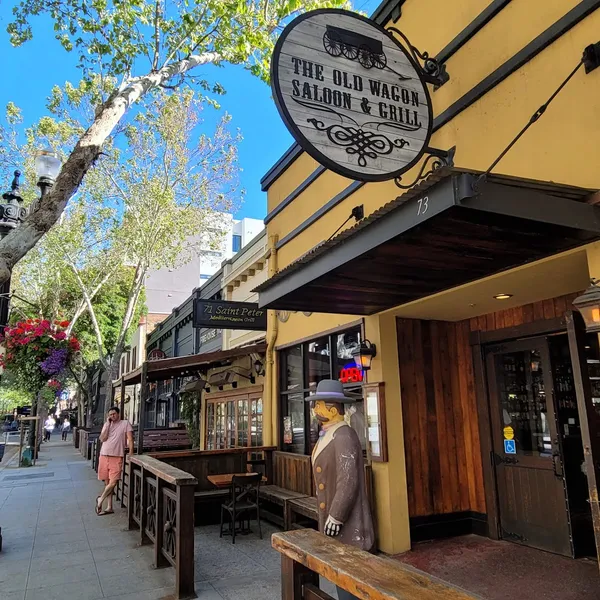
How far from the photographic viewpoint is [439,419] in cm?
650

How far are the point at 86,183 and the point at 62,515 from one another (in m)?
10.3

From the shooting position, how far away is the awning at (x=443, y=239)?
3102mm

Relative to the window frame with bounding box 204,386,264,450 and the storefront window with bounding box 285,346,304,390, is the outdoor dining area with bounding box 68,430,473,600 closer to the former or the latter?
the window frame with bounding box 204,386,264,450

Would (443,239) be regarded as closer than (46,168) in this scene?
Yes

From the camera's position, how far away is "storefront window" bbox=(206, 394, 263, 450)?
34.1 feet

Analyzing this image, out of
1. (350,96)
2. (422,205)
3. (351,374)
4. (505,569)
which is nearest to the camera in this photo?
(422,205)

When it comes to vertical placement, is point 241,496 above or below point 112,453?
below

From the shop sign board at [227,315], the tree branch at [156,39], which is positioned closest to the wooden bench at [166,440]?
the shop sign board at [227,315]

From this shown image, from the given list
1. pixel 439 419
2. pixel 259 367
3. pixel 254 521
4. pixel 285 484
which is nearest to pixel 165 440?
pixel 259 367

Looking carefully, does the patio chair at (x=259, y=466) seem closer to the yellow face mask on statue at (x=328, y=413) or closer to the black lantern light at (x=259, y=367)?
the black lantern light at (x=259, y=367)

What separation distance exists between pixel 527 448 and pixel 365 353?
2081 mm

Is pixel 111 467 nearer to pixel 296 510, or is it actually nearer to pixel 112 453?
pixel 112 453

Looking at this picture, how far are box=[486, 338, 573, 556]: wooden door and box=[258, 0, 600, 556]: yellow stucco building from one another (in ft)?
0.06

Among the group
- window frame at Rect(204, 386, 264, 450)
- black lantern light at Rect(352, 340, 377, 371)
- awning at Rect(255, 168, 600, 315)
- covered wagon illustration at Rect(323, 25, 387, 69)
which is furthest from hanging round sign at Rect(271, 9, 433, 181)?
window frame at Rect(204, 386, 264, 450)
